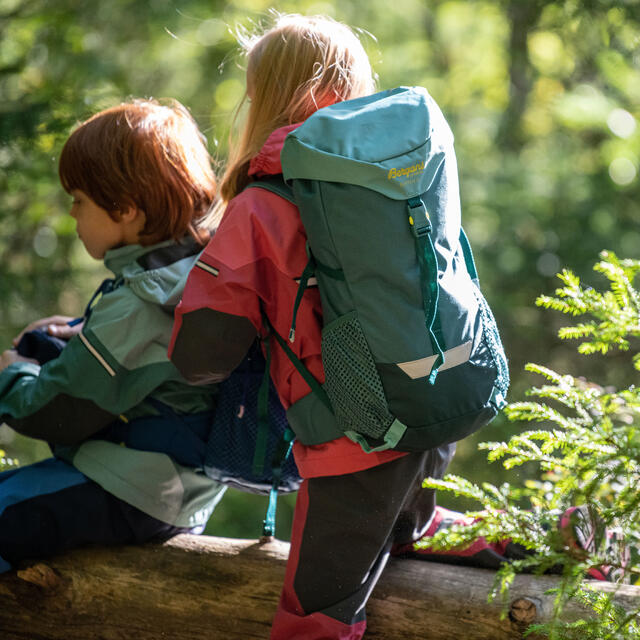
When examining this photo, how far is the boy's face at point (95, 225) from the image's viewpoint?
2.54 meters

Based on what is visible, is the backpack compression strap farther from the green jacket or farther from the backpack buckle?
the green jacket

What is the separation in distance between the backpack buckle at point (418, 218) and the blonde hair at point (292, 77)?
582mm

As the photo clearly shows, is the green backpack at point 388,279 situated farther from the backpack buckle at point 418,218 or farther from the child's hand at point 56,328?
the child's hand at point 56,328

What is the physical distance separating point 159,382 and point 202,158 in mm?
853

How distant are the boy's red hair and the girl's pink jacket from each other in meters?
0.51

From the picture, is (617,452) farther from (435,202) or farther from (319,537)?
(319,537)

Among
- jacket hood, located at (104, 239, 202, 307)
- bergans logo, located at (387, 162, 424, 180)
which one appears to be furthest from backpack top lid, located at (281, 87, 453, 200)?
jacket hood, located at (104, 239, 202, 307)

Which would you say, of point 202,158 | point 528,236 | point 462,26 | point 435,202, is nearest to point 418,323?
point 435,202

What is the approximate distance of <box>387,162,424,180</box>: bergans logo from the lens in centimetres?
184

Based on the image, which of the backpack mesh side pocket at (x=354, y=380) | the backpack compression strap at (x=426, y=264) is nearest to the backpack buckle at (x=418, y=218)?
the backpack compression strap at (x=426, y=264)

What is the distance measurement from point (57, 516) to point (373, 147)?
159 cm

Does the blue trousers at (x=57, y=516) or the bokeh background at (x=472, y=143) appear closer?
the blue trousers at (x=57, y=516)

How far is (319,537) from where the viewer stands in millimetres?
2064

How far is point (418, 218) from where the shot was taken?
Result: 1.85m
